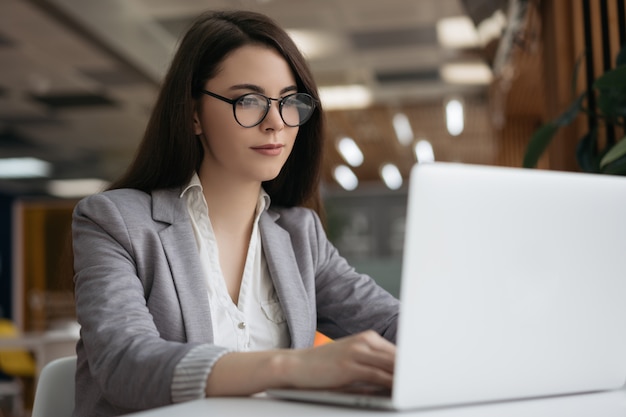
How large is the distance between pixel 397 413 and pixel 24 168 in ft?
47.2

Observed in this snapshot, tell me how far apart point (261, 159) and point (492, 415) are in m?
0.81

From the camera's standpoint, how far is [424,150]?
48.4ft

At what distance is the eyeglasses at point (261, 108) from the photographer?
5.25ft

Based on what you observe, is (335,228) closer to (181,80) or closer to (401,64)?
(401,64)

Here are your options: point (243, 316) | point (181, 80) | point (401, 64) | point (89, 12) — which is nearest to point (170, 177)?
point (181, 80)

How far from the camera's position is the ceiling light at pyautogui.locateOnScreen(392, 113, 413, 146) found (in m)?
12.1

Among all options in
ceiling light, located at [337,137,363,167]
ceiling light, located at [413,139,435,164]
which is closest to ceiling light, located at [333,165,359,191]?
ceiling light, located at [337,137,363,167]

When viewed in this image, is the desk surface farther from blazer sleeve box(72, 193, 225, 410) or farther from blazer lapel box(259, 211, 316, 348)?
blazer lapel box(259, 211, 316, 348)

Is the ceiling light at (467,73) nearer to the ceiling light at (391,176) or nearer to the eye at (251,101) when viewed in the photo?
the ceiling light at (391,176)

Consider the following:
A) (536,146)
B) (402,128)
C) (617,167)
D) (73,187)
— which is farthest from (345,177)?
(617,167)

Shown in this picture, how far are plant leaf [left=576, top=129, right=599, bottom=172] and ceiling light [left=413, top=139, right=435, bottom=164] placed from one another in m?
10.8

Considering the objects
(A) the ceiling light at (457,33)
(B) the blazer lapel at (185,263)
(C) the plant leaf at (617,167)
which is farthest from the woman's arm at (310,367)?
(A) the ceiling light at (457,33)

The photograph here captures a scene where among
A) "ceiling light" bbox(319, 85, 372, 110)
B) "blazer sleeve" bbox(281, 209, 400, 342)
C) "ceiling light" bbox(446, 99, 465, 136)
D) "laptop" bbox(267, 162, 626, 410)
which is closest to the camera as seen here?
"laptop" bbox(267, 162, 626, 410)

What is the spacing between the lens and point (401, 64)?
952 cm
